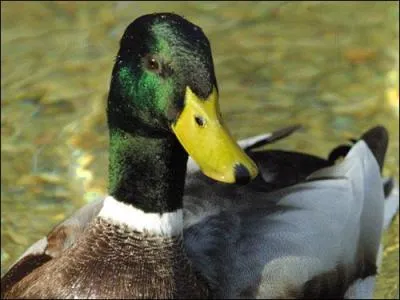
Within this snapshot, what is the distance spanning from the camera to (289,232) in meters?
5.04

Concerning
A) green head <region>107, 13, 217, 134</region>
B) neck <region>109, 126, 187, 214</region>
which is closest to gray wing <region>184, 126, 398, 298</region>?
neck <region>109, 126, 187, 214</region>

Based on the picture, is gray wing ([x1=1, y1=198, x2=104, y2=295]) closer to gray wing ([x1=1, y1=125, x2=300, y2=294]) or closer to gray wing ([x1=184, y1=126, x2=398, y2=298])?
gray wing ([x1=1, y1=125, x2=300, y2=294])

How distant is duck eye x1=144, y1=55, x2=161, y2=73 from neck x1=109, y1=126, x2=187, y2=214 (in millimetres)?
285

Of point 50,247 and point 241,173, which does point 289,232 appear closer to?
point 50,247

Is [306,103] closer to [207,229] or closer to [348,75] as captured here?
[348,75]

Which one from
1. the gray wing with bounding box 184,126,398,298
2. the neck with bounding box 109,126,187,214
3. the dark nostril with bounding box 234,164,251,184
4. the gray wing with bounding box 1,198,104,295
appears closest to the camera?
the dark nostril with bounding box 234,164,251,184

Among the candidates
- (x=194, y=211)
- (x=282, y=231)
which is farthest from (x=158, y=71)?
(x=282, y=231)

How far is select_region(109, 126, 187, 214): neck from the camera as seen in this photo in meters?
4.36

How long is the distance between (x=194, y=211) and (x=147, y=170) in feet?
1.98

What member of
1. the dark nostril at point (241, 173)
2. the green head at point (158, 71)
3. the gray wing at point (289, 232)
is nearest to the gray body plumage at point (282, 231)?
the gray wing at point (289, 232)

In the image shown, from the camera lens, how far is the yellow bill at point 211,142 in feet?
13.1

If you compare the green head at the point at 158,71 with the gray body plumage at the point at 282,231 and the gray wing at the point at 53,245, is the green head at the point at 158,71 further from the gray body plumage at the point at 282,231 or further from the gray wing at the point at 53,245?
the gray wing at the point at 53,245

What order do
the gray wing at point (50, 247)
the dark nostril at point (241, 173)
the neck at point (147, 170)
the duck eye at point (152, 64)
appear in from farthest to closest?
the gray wing at point (50, 247)
the neck at point (147, 170)
the duck eye at point (152, 64)
the dark nostril at point (241, 173)

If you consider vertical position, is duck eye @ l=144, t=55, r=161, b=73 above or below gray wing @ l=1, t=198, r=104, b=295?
above
